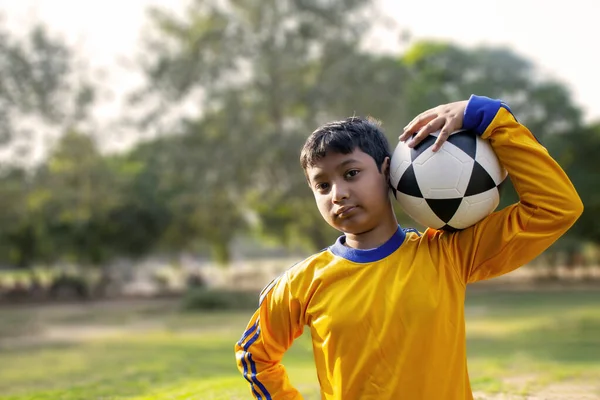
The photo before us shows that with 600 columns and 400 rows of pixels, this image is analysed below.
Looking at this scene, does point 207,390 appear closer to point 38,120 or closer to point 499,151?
point 499,151

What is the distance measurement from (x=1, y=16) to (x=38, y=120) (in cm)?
357

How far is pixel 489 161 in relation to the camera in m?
2.76

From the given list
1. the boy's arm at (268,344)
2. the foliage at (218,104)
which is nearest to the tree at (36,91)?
the foliage at (218,104)

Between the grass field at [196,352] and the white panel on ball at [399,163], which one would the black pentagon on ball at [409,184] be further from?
the grass field at [196,352]

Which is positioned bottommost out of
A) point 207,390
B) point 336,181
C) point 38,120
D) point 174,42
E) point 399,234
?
point 207,390

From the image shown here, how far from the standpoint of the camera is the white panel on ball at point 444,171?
107 inches

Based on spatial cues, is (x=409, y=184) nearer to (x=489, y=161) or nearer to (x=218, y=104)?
(x=489, y=161)

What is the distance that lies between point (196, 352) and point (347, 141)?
11730 mm

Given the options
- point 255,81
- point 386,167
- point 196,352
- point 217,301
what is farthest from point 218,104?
point 386,167

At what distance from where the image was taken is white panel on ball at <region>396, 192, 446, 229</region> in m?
2.76

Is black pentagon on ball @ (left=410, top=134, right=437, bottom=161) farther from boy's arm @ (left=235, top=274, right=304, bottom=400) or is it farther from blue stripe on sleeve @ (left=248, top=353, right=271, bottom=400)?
blue stripe on sleeve @ (left=248, top=353, right=271, bottom=400)

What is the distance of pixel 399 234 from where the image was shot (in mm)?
2736

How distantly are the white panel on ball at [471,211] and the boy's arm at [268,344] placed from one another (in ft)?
2.38

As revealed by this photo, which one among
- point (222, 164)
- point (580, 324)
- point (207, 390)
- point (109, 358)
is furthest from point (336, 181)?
point (222, 164)
